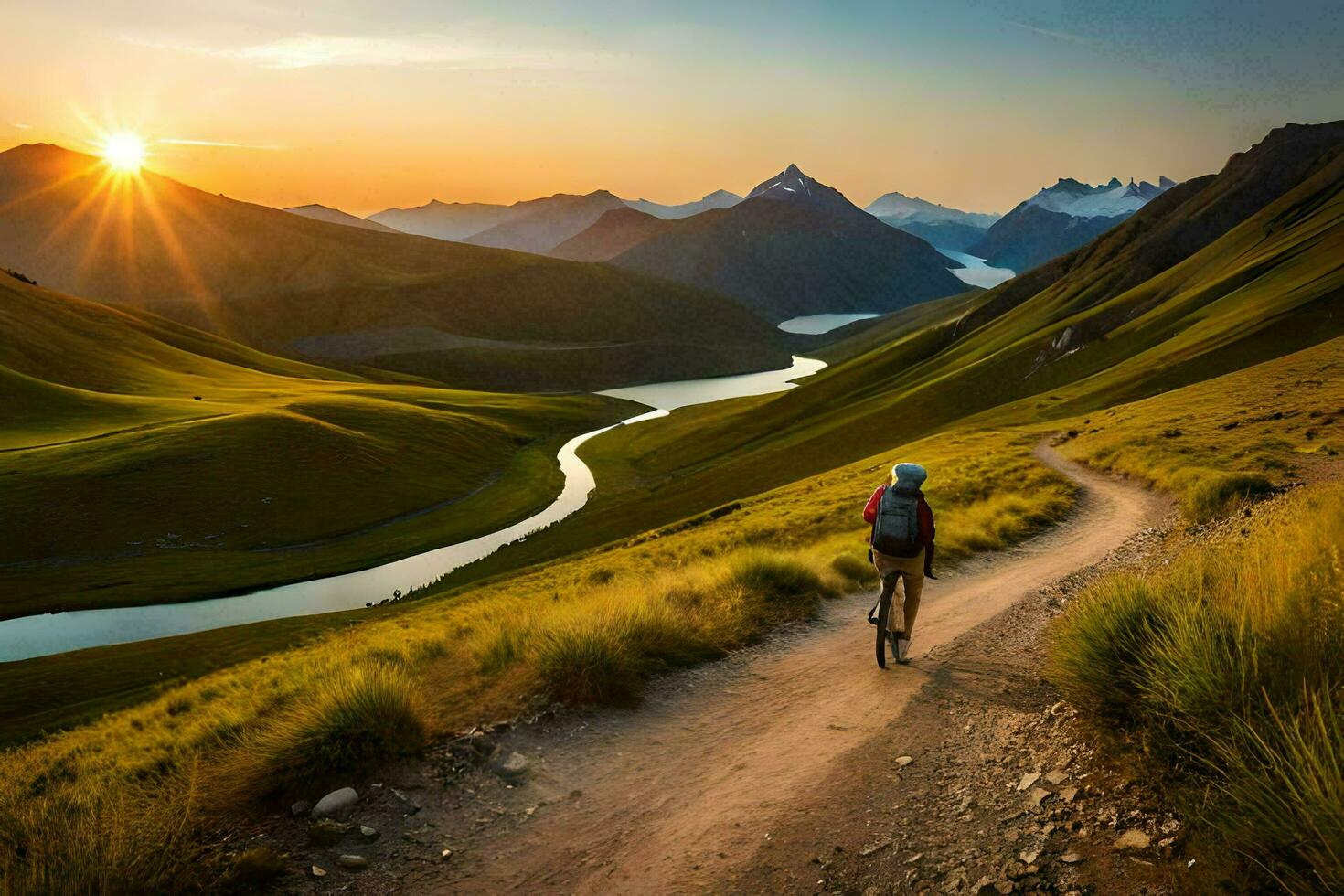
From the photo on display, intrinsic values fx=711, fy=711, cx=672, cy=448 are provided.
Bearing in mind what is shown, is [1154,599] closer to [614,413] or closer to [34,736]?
[34,736]

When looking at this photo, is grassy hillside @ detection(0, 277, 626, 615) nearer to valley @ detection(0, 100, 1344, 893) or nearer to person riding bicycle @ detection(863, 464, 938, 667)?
valley @ detection(0, 100, 1344, 893)

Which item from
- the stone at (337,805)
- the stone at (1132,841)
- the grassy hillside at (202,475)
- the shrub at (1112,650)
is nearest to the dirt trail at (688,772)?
the stone at (337,805)

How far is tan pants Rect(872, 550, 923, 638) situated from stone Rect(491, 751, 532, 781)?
5968 millimetres

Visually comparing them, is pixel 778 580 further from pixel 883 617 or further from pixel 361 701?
pixel 361 701

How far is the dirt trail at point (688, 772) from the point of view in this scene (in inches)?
278

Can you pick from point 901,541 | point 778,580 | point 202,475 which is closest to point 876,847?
point 901,541

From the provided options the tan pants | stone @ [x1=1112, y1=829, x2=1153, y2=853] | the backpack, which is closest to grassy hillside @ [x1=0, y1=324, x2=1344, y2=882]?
the tan pants

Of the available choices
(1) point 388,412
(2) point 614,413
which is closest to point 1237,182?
(2) point 614,413

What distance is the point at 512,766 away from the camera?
8.98 meters

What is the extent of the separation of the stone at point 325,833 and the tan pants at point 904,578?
26.4ft

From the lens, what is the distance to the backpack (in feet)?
36.4

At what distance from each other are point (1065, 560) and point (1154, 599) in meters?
11.2

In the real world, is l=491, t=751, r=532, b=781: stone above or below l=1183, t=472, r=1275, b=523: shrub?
above

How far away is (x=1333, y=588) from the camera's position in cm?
701
